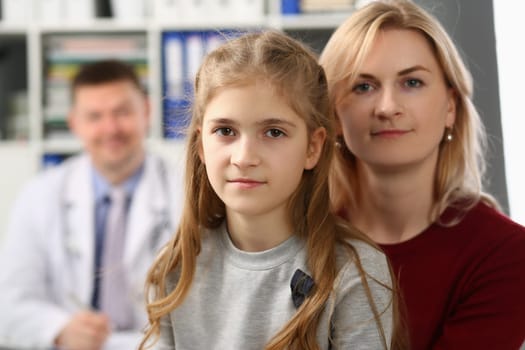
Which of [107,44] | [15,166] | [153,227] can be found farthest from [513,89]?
[15,166]

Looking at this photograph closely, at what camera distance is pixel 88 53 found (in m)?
2.87

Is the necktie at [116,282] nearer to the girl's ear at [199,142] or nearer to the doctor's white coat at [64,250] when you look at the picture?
the doctor's white coat at [64,250]

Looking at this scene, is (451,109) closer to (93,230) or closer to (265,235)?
(265,235)

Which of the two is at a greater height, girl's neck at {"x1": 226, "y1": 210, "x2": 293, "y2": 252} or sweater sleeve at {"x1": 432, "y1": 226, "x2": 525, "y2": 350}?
girl's neck at {"x1": 226, "y1": 210, "x2": 293, "y2": 252}

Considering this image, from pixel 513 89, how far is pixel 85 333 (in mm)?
1819

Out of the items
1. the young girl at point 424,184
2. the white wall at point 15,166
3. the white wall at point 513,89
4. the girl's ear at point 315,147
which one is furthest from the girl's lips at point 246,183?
the white wall at point 15,166

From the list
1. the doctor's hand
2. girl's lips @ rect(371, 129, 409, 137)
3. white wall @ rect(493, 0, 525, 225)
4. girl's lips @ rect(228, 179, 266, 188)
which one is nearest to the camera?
girl's lips @ rect(228, 179, 266, 188)

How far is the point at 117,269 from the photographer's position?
266 cm

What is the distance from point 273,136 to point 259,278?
0.75ft

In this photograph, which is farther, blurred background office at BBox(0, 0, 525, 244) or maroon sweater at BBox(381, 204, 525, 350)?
blurred background office at BBox(0, 0, 525, 244)

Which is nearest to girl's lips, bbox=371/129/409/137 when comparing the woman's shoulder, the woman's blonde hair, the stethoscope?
the woman's blonde hair

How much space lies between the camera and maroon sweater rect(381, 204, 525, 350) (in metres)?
1.19

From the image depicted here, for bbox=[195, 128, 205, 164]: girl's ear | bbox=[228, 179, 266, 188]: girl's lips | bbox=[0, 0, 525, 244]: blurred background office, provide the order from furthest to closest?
bbox=[0, 0, 525, 244]: blurred background office, bbox=[195, 128, 205, 164]: girl's ear, bbox=[228, 179, 266, 188]: girl's lips

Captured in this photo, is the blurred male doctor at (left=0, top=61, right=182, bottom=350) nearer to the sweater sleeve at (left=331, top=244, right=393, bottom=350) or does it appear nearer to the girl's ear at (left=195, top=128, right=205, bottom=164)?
the girl's ear at (left=195, top=128, right=205, bottom=164)
